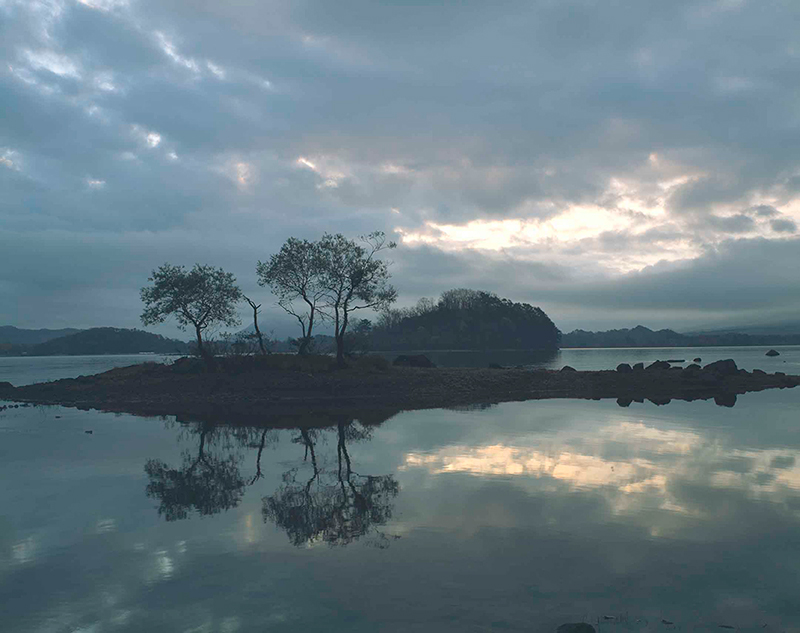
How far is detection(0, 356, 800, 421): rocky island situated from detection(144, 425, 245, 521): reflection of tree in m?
18.5

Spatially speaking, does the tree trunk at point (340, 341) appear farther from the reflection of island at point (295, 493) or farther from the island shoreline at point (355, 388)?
the reflection of island at point (295, 493)

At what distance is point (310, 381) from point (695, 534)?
3840cm

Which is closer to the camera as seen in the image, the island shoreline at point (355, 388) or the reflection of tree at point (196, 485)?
the reflection of tree at point (196, 485)

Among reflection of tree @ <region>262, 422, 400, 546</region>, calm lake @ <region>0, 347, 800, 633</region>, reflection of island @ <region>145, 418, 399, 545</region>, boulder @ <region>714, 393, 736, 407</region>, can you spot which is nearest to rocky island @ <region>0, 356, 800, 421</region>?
boulder @ <region>714, 393, 736, 407</region>

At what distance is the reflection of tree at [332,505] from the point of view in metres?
12.3

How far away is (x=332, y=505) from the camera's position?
14492 mm

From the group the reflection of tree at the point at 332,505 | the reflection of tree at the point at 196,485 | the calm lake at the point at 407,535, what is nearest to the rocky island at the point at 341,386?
the reflection of tree at the point at 196,485

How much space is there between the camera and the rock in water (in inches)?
296

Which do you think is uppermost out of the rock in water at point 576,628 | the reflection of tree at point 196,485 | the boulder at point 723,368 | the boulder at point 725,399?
the boulder at point 723,368

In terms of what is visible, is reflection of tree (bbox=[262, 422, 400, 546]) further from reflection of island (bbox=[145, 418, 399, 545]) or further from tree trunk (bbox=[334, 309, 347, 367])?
tree trunk (bbox=[334, 309, 347, 367])

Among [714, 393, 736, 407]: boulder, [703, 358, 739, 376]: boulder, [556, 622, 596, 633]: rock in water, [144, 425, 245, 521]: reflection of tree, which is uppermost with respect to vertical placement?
[703, 358, 739, 376]: boulder

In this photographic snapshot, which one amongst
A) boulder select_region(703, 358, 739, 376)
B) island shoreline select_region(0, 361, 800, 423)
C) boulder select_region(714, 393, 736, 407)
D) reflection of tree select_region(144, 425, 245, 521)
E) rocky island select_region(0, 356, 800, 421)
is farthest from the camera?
boulder select_region(703, 358, 739, 376)

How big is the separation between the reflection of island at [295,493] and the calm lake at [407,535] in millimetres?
80

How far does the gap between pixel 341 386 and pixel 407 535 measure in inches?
1396
